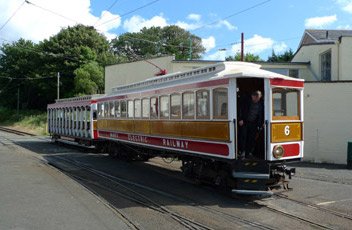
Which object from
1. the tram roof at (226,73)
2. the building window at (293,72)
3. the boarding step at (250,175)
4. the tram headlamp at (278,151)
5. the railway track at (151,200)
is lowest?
the railway track at (151,200)

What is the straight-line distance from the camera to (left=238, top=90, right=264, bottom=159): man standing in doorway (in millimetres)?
11141

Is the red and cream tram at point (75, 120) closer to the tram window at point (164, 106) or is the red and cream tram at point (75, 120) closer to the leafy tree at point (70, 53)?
the tram window at point (164, 106)

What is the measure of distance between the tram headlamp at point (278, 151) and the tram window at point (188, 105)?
2636 millimetres

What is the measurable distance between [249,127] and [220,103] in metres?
0.94

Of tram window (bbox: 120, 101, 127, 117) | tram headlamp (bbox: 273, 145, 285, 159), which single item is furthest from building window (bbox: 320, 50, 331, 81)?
tram headlamp (bbox: 273, 145, 285, 159)

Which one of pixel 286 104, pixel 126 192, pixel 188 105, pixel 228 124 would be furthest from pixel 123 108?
pixel 286 104

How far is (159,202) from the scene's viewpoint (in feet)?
35.3

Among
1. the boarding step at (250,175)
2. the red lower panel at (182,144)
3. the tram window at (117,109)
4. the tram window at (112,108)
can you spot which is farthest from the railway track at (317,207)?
the tram window at (112,108)

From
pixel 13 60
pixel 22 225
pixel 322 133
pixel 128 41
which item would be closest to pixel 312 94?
pixel 322 133

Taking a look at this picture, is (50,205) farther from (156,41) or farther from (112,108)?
(156,41)

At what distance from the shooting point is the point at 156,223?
8.72m

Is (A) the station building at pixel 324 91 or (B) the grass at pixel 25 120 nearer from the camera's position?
(A) the station building at pixel 324 91

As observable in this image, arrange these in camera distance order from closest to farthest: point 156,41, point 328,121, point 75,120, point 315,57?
point 328,121 → point 75,120 → point 315,57 → point 156,41

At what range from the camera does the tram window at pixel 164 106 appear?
1433cm
